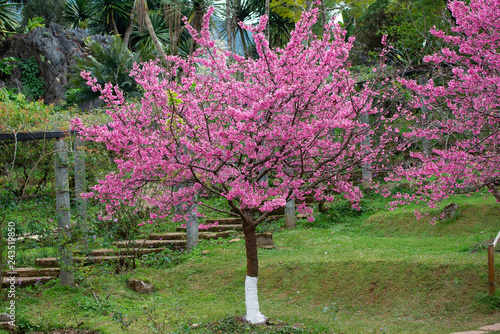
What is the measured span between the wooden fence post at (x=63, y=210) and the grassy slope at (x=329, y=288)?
34cm

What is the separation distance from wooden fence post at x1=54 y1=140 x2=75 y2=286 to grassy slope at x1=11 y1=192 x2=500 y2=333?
0.34m

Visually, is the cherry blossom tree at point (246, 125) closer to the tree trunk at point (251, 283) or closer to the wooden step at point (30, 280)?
the tree trunk at point (251, 283)

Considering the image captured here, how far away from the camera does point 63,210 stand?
787 cm

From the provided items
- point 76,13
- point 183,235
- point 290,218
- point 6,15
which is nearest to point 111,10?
point 76,13

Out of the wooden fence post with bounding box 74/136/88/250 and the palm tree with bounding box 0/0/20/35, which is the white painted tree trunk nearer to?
the wooden fence post with bounding box 74/136/88/250

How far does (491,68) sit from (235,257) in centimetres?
632

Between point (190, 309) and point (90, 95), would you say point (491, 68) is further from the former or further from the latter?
point (90, 95)

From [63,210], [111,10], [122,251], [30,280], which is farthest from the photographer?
[111,10]

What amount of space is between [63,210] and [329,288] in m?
5.10

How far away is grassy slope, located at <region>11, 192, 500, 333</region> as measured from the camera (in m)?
6.04

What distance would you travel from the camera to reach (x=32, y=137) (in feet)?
25.1

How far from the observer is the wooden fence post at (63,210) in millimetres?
7742

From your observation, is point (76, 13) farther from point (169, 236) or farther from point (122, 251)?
point (122, 251)

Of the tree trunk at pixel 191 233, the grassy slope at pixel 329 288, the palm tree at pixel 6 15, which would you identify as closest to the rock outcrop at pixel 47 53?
the palm tree at pixel 6 15
